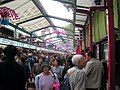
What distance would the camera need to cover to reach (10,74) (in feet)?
13.5

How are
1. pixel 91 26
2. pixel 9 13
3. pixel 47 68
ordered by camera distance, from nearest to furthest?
pixel 47 68, pixel 9 13, pixel 91 26

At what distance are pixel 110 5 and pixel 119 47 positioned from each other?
1366 millimetres

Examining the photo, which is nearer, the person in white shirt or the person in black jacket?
the person in black jacket

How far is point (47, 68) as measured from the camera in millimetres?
6324

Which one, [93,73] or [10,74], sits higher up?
[10,74]

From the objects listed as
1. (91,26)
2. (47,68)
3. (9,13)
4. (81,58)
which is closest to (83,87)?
(81,58)

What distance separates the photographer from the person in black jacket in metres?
4.07

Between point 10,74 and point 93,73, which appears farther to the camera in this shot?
point 93,73

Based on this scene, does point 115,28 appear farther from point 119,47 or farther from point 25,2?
point 25,2

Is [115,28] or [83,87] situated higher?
[115,28]

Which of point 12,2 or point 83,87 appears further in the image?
point 12,2

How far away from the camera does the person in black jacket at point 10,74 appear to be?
407cm

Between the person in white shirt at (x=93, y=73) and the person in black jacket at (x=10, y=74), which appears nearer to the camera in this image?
the person in black jacket at (x=10, y=74)

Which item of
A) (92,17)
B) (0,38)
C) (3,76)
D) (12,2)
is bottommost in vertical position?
(3,76)
